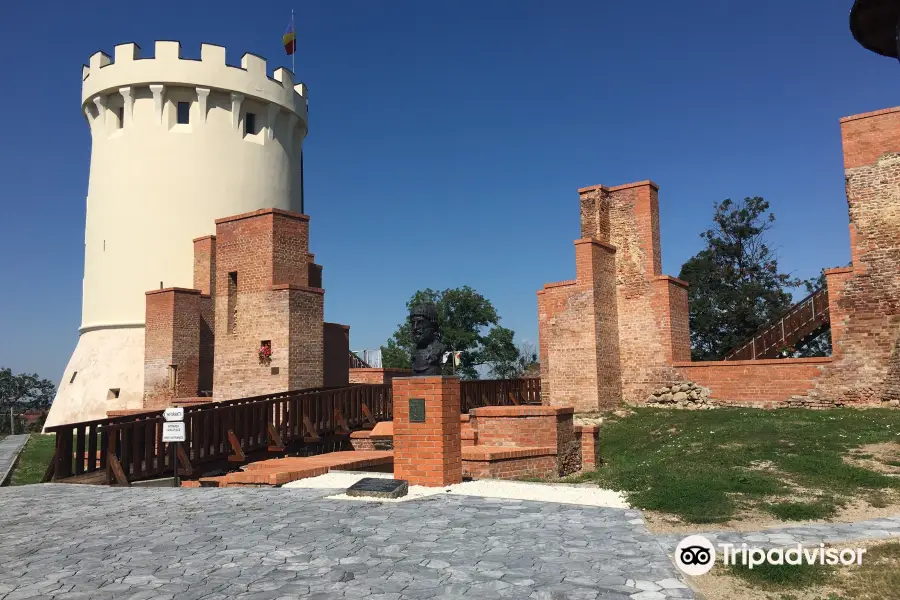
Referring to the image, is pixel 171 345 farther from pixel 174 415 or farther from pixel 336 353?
pixel 174 415

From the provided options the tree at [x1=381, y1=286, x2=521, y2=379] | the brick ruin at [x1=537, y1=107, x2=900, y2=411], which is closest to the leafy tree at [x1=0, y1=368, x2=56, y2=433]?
the tree at [x1=381, y1=286, x2=521, y2=379]

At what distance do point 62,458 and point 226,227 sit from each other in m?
8.86

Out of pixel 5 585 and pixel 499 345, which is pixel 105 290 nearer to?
pixel 5 585

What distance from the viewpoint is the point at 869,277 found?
1555 centimetres

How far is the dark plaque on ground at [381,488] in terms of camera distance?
7633mm

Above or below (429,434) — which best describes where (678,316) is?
above

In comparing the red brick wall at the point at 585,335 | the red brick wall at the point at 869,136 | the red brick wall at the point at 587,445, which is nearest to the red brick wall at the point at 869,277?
the red brick wall at the point at 869,136

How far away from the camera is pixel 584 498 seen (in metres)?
7.60

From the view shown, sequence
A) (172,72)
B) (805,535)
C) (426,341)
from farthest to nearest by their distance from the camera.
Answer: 1. (172,72)
2. (426,341)
3. (805,535)

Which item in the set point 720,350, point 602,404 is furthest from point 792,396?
point 720,350

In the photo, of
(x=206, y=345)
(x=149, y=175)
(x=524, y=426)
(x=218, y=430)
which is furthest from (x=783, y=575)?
(x=149, y=175)

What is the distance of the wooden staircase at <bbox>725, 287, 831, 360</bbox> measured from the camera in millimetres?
19312

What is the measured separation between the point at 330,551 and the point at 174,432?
6.25 meters

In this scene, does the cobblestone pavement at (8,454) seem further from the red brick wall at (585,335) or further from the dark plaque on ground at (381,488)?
the red brick wall at (585,335)
